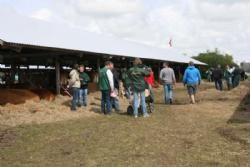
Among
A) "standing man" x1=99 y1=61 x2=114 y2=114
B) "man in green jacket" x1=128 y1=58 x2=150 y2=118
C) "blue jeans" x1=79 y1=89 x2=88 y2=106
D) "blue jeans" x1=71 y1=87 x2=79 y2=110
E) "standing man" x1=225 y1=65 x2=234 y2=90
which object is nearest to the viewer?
"man in green jacket" x1=128 y1=58 x2=150 y2=118

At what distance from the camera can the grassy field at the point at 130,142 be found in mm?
8500

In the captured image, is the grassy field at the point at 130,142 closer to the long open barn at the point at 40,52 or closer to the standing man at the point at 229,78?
the long open barn at the point at 40,52

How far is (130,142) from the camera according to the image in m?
10.2

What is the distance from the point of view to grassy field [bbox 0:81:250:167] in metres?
8.50

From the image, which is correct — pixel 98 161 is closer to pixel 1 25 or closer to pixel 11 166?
pixel 11 166

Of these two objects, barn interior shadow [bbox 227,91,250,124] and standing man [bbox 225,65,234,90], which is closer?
barn interior shadow [bbox 227,91,250,124]

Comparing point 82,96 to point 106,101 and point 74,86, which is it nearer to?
point 74,86

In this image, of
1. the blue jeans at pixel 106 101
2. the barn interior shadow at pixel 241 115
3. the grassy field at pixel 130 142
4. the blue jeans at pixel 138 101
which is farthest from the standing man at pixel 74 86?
the barn interior shadow at pixel 241 115

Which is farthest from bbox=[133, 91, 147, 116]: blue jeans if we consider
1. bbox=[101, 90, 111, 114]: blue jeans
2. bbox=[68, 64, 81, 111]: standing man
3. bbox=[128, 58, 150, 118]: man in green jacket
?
bbox=[68, 64, 81, 111]: standing man

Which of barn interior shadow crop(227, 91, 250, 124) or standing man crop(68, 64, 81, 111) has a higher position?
standing man crop(68, 64, 81, 111)

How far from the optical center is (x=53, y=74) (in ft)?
88.5

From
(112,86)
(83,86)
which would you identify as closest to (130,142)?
(112,86)

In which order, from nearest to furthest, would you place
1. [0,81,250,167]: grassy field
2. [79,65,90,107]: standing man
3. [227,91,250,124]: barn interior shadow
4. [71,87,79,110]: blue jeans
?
1. [0,81,250,167]: grassy field
2. [227,91,250,124]: barn interior shadow
3. [71,87,79,110]: blue jeans
4. [79,65,90,107]: standing man

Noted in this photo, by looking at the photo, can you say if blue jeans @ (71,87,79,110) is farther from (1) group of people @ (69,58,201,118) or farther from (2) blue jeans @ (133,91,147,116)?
(2) blue jeans @ (133,91,147,116)
